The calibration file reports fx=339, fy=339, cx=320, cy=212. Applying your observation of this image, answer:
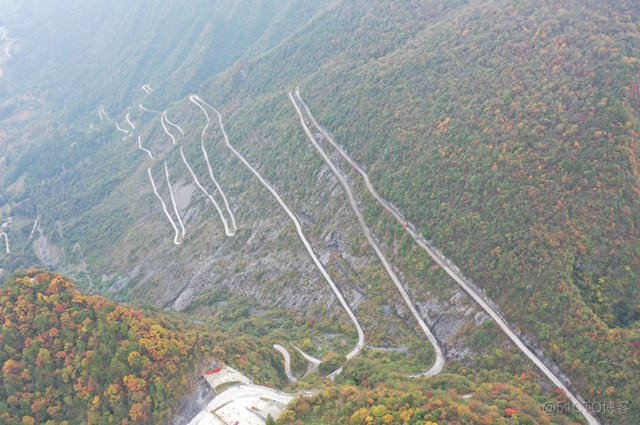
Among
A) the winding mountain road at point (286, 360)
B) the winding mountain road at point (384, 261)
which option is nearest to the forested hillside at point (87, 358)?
the winding mountain road at point (286, 360)

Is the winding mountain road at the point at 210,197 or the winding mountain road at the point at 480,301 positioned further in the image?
the winding mountain road at the point at 210,197

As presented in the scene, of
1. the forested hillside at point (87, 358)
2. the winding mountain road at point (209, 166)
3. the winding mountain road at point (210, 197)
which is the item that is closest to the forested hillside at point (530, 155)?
the winding mountain road at point (209, 166)

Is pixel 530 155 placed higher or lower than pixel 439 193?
higher

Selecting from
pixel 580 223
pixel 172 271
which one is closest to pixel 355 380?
pixel 580 223

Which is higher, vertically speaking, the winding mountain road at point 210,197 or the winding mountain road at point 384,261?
the winding mountain road at point 210,197

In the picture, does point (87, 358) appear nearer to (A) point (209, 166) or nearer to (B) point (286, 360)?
(B) point (286, 360)

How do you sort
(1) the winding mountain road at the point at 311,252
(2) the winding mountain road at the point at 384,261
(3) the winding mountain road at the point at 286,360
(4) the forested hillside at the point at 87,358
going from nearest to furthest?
(4) the forested hillside at the point at 87,358, (2) the winding mountain road at the point at 384,261, (3) the winding mountain road at the point at 286,360, (1) the winding mountain road at the point at 311,252

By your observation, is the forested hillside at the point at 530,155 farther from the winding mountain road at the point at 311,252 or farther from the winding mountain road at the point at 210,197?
the winding mountain road at the point at 210,197

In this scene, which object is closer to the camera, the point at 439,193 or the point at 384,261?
the point at 439,193

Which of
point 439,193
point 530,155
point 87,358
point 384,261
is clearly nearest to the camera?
point 87,358

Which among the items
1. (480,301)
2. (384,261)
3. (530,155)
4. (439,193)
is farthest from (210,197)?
(530,155)

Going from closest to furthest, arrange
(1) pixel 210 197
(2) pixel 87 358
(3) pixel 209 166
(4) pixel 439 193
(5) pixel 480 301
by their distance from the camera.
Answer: (2) pixel 87 358, (5) pixel 480 301, (4) pixel 439 193, (1) pixel 210 197, (3) pixel 209 166

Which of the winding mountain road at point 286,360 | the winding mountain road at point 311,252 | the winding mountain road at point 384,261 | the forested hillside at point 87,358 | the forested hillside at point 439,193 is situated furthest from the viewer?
the winding mountain road at point 311,252

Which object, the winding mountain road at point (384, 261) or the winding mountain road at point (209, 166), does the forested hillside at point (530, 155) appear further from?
the winding mountain road at point (209, 166)
